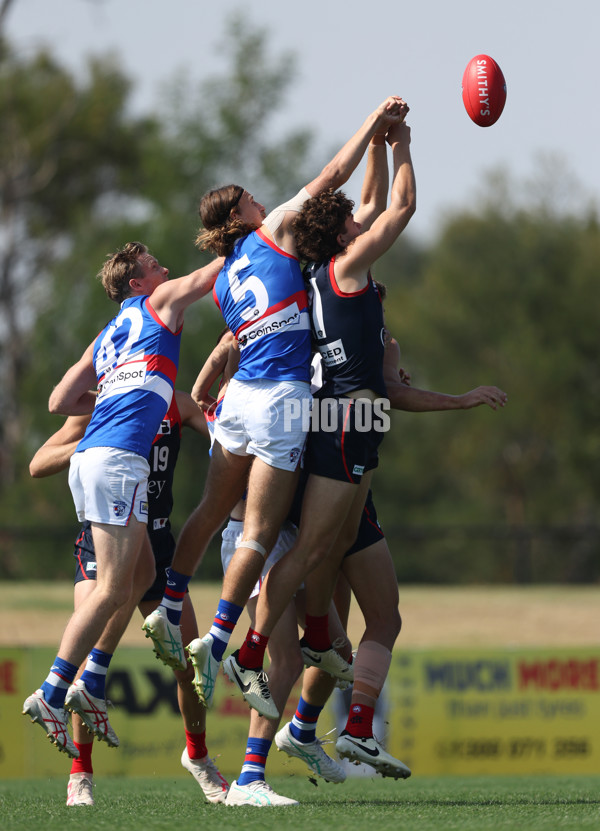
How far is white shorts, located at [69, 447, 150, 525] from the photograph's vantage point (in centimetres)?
563

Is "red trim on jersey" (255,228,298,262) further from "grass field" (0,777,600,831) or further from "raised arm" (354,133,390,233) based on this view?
"grass field" (0,777,600,831)

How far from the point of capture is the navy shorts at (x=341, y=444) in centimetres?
572

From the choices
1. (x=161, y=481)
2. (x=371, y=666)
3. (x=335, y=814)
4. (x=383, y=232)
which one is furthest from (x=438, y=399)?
(x=335, y=814)

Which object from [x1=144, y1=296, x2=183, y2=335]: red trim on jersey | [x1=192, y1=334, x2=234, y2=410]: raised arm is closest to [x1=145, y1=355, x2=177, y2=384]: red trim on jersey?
[x1=144, y1=296, x2=183, y2=335]: red trim on jersey

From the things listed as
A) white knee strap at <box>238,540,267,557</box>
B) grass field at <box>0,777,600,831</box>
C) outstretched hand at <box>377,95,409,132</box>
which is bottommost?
grass field at <box>0,777,600,831</box>

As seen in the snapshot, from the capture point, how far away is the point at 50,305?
34.3 m

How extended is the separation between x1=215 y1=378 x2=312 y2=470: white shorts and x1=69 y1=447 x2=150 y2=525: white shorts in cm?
58

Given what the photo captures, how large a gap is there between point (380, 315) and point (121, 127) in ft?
115

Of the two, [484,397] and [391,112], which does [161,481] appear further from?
[391,112]

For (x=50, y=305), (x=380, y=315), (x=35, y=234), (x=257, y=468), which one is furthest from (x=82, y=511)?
(x=35, y=234)

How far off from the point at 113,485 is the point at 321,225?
1.67 metres

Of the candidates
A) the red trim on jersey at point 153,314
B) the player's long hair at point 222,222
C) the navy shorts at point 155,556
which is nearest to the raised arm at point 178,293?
the red trim on jersey at point 153,314

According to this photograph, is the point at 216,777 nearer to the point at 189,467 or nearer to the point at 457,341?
the point at 189,467

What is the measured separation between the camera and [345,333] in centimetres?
573
